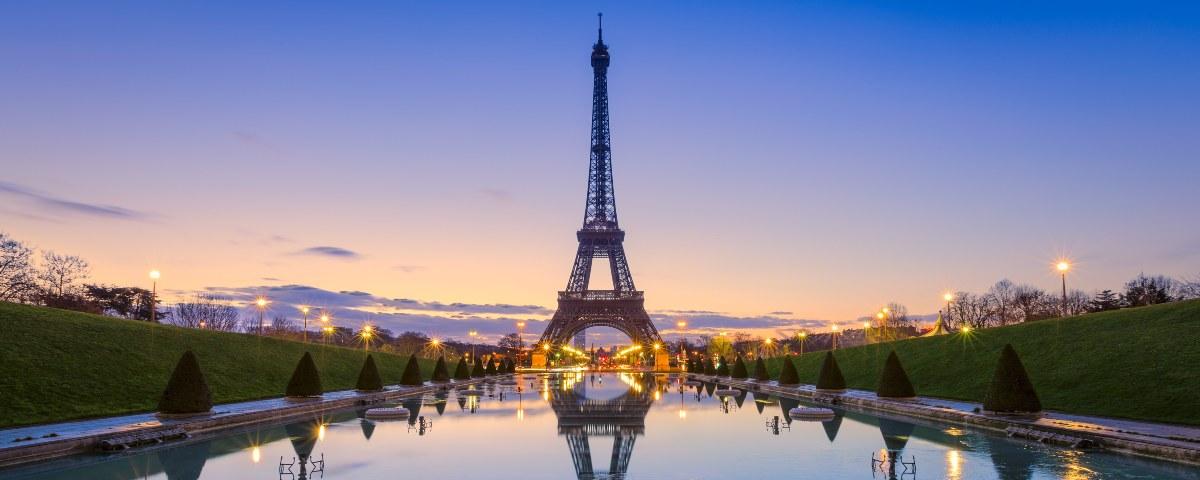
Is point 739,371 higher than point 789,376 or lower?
lower

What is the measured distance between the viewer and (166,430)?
744 inches

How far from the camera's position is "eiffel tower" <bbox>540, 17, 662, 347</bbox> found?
90.8m

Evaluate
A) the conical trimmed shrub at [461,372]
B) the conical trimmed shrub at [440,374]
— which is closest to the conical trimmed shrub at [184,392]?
the conical trimmed shrub at [440,374]

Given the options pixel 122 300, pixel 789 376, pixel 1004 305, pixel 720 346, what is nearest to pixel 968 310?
pixel 1004 305

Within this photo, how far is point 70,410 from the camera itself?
74.1 ft

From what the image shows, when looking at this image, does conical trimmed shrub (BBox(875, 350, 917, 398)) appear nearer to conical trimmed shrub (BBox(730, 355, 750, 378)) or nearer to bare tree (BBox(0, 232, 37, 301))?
conical trimmed shrub (BBox(730, 355, 750, 378))

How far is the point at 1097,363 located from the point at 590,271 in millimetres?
72084

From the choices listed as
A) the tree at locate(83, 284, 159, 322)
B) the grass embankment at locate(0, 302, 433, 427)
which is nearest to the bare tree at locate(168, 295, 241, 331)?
the tree at locate(83, 284, 159, 322)

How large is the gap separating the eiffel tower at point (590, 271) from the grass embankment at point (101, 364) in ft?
168

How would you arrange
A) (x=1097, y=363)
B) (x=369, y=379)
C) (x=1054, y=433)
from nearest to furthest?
(x=1054, y=433), (x=1097, y=363), (x=369, y=379)

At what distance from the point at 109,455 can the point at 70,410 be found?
26.0 ft

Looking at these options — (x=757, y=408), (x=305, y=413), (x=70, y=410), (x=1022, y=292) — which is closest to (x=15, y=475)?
(x=70, y=410)

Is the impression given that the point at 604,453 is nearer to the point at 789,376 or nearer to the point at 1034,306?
the point at 789,376

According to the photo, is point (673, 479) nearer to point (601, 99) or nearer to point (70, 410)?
point (70, 410)
